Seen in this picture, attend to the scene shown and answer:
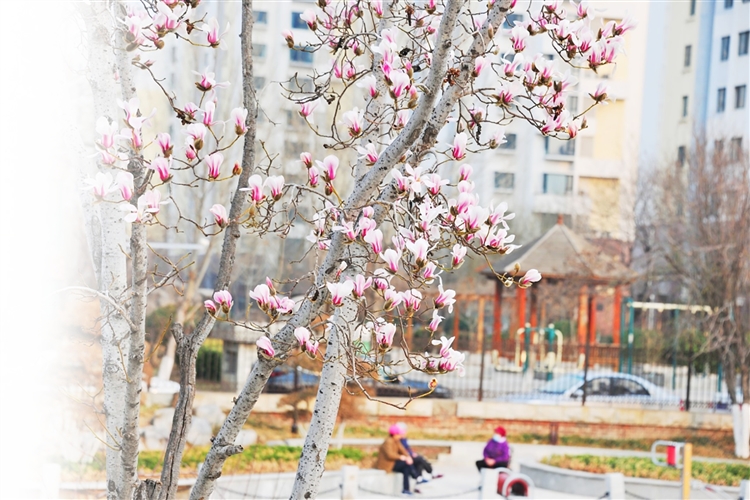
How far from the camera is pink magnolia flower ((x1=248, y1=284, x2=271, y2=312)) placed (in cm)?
273

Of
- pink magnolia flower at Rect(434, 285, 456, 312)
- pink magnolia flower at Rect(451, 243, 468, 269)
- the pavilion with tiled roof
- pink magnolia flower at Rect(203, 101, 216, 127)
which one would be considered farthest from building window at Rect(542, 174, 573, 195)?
pink magnolia flower at Rect(203, 101, 216, 127)

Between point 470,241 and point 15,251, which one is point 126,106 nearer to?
point 470,241

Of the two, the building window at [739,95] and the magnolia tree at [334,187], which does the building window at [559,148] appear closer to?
the building window at [739,95]

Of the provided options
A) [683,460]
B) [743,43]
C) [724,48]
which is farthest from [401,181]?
[724,48]

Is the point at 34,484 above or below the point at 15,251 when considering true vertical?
below

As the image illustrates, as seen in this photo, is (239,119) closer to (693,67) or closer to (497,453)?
(497,453)

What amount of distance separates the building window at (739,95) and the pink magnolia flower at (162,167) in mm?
36714

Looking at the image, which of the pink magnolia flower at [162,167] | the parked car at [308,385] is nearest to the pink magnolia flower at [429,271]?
the pink magnolia flower at [162,167]

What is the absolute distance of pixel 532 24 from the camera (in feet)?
9.85

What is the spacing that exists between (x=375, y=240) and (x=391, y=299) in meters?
0.21

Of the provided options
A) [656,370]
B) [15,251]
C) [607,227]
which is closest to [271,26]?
[607,227]

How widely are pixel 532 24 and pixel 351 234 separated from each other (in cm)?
98

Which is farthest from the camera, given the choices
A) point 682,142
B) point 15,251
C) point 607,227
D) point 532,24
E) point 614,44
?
point 682,142

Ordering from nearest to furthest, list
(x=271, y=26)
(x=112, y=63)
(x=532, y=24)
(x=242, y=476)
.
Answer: (x=532, y=24)
(x=112, y=63)
(x=242, y=476)
(x=271, y=26)
